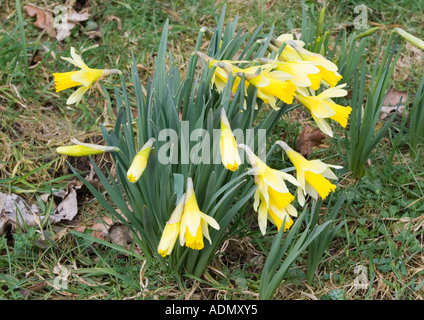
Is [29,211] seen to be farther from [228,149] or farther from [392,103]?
[392,103]

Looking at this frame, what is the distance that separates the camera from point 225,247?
88.5 inches

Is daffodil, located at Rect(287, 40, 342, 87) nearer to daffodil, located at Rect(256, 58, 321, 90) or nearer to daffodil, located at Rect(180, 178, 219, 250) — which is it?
daffodil, located at Rect(256, 58, 321, 90)

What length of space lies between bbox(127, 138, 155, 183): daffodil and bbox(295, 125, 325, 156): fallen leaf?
1.06 m

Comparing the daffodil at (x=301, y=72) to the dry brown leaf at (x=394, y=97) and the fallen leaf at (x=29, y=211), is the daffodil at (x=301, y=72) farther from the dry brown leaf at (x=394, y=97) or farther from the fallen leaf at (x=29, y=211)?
the dry brown leaf at (x=394, y=97)

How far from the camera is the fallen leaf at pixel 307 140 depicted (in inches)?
104

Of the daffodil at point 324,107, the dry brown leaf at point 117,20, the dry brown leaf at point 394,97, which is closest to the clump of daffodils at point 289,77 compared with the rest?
the daffodil at point 324,107

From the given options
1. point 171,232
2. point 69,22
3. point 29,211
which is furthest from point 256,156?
point 69,22

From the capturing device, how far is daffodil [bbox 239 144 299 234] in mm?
1820

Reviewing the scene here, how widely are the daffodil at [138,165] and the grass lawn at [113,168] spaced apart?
0.51m

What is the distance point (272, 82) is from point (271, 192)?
1.18 ft

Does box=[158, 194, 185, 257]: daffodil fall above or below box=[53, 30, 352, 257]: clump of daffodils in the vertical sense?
below

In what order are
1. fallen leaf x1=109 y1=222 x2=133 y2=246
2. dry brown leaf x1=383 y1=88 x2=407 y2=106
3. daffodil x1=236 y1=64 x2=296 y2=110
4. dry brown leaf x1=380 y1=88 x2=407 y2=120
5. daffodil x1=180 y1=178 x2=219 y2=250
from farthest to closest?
dry brown leaf x1=383 y1=88 x2=407 y2=106, dry brown leaf x1=380 y1=88 x2=407 y2=120, fallen leaf x1=109 y1=222 x2=133 y2=246, daffodil x1=236 y1=64 x2=296 y2=110, daffodil x1=180 y1=178 x2=219 y2=250

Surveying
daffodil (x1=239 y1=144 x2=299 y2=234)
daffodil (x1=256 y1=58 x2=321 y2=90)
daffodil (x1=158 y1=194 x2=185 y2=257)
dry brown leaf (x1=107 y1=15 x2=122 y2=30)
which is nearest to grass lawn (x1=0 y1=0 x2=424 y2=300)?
dry brown leaf (x1=107 y1=15 x2=122 y2=30)

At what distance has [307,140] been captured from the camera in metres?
2.66
